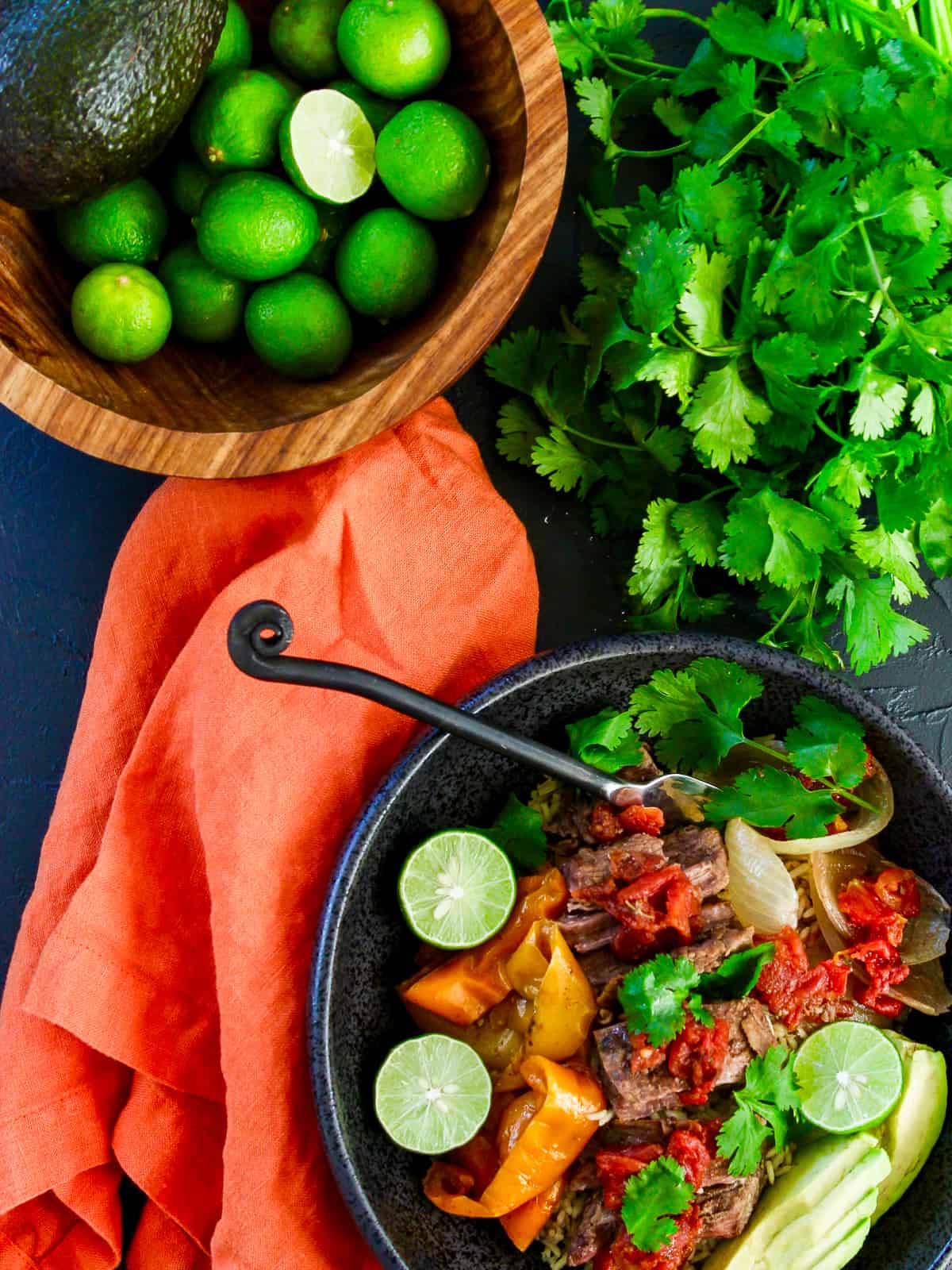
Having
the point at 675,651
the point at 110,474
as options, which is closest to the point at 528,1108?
the point at 675,651

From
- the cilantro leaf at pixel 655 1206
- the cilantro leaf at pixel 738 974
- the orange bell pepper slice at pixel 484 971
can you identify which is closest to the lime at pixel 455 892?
the orange bell pepper slice at pixel 484 971

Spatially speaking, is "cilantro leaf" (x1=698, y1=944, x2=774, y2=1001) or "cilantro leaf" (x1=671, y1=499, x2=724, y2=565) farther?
"cilantro leaf" (x1=671, y1=499, x2=724, y2=565)

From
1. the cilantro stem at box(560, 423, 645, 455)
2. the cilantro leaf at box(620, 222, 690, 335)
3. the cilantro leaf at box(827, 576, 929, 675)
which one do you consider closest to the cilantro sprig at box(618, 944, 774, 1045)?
the cilantro leaf at box(827, 576, 929, 675)

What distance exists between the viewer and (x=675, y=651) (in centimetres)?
222

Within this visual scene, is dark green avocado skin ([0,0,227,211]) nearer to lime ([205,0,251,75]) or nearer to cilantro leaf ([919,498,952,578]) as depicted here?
lime ([205,0,251,75])

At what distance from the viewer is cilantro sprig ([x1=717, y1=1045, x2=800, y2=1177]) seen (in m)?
2.12

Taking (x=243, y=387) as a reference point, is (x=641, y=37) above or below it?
above

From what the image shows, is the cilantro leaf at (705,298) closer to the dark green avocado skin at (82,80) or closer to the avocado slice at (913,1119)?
the dark green avocado skin at (82,80)

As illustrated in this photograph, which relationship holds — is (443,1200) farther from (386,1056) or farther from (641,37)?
(641,37)

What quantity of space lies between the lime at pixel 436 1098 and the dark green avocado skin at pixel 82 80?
A: 64.5 inches

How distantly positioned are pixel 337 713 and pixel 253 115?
43.4 inches

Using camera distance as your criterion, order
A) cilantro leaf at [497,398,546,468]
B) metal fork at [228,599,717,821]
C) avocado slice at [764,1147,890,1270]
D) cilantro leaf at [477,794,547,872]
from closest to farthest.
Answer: metal fork at [228,599,717,821] → avocado slice at [764,1147,890,1270] → cilantro leaf at [477,794,547,872] → cilantro leaf at [497,398,546,468]

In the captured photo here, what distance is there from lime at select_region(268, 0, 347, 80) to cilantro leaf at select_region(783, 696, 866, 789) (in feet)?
4.92

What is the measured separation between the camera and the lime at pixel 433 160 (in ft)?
7.03
